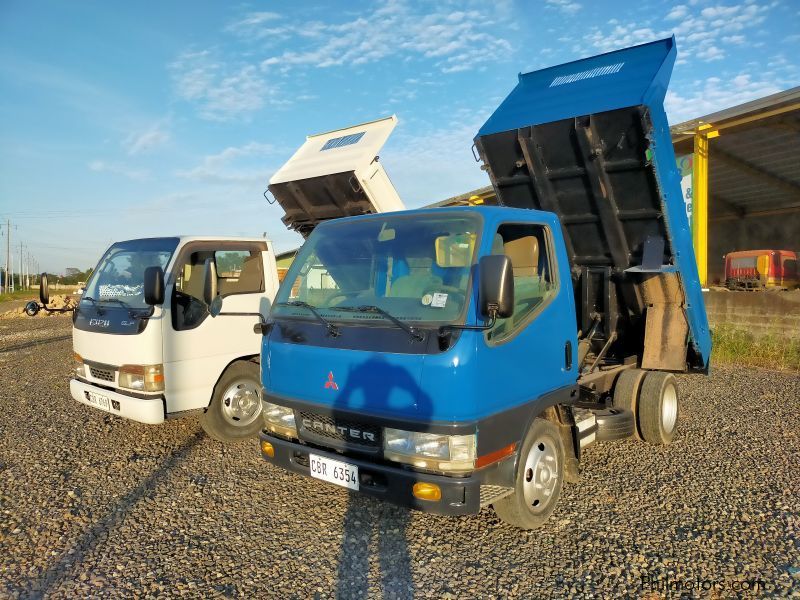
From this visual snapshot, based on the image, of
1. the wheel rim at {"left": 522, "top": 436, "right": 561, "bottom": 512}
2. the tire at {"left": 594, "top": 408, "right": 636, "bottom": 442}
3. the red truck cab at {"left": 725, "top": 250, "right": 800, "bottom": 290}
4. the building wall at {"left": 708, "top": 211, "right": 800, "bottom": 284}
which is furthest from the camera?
the building wall at {"left": 708, "top": 211, "right": 800, "bottom": 284}

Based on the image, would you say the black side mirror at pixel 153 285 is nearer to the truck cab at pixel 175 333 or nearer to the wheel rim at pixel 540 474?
the truck cab at pixel 175 333

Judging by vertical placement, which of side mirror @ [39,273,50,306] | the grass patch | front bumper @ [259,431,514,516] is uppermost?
side mirror @ [39,273,50,306]

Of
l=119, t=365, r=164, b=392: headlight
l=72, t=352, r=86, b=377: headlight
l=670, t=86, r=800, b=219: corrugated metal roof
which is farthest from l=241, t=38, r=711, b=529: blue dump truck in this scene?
l=670, t=86, r=800, b=219: corrugated metal roof

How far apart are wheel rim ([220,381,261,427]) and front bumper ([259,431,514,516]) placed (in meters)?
2.37

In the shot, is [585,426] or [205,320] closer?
[585,426]

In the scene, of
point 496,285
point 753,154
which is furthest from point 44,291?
point 753,154

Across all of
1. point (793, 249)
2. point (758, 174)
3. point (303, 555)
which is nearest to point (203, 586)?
point (303, 555)

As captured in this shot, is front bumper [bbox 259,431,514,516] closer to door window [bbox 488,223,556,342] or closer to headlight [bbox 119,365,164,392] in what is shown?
door window [bbox 488,223,556,342]

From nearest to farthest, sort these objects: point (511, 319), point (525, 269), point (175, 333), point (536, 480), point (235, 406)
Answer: point (511, 319), point (536, 480), point (525, 269), point (175, 333), point (235, 406)

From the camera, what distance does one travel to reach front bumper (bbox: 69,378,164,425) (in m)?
4.96

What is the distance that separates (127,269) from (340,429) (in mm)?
3457

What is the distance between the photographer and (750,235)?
2372 cm

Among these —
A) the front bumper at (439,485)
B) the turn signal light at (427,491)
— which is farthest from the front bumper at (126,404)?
the turn signal light at (427,491)

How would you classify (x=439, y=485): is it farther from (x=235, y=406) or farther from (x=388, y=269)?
(x=235, y=406)
